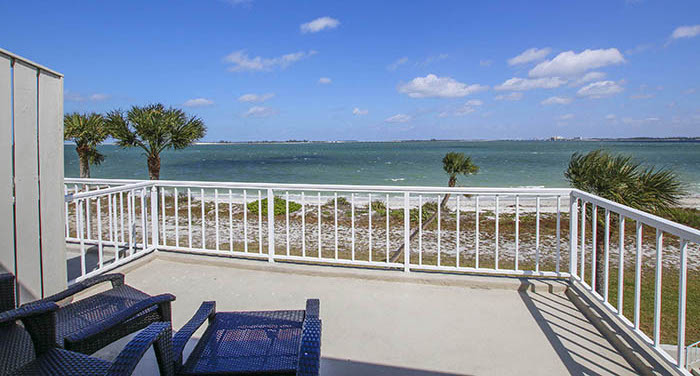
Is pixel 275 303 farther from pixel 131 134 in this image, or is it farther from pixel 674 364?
pixel 131 134

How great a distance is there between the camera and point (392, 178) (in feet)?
98.2

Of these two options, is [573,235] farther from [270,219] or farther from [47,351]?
[47,351]

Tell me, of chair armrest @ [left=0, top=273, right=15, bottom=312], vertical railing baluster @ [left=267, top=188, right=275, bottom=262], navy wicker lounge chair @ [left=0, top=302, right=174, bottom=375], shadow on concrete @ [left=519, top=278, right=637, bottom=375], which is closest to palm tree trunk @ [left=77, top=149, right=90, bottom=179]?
vertical railing baluster @ [left=267, top=188, right=275, bottom=262]

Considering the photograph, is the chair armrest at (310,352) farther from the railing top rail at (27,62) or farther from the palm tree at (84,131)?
the palm tree at (84,131)

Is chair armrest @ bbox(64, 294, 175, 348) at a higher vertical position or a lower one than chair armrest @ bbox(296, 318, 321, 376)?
lower

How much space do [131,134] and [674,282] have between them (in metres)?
11.0

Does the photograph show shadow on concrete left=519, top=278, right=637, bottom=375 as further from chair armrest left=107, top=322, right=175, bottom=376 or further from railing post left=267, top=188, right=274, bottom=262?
railing post left=267, top=188, right=274, bottom=262

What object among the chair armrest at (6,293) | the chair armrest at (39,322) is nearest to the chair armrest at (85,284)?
the chair armrest at (6,293)

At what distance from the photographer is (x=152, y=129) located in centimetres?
886

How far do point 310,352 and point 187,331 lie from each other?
608 millimetres

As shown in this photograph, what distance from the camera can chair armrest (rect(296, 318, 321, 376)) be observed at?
105 cm

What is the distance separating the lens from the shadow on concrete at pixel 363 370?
1883mm

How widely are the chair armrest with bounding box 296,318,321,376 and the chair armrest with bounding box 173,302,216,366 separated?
45cm

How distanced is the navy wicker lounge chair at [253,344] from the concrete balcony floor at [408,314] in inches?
16.5
